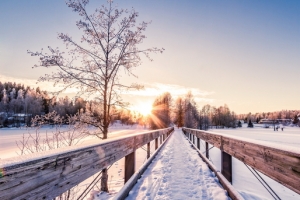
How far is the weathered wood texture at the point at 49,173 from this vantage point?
3.41 ft

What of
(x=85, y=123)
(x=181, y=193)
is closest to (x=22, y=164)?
(x=181, y=193)

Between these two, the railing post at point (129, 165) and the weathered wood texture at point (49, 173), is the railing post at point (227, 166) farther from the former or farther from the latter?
the weathered wood texture at point (49, 173)

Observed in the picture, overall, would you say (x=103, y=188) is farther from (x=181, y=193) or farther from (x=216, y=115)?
(x=216, y=115)

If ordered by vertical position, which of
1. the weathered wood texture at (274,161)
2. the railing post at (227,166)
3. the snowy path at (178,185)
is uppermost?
the weathered wood texture at (274,161)

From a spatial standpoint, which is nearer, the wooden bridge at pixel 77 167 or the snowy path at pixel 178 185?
the wooden bridge at pixel 77 167

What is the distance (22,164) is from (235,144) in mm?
2954

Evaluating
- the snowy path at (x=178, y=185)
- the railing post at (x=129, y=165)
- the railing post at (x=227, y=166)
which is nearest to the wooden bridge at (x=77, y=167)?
the snowy path at (x=178, y=185)

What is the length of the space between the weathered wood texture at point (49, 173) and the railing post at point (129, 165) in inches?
56.1

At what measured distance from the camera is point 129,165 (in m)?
3.65

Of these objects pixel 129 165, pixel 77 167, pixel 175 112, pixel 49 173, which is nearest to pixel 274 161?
pixel 77 167

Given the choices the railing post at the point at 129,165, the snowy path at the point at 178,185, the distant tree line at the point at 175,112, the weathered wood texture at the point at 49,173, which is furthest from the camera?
the distant tree line at the point at 175,112

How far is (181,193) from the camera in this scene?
3248mm

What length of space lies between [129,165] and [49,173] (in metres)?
2.44

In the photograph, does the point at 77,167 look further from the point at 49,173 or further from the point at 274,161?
the point at 274,161
